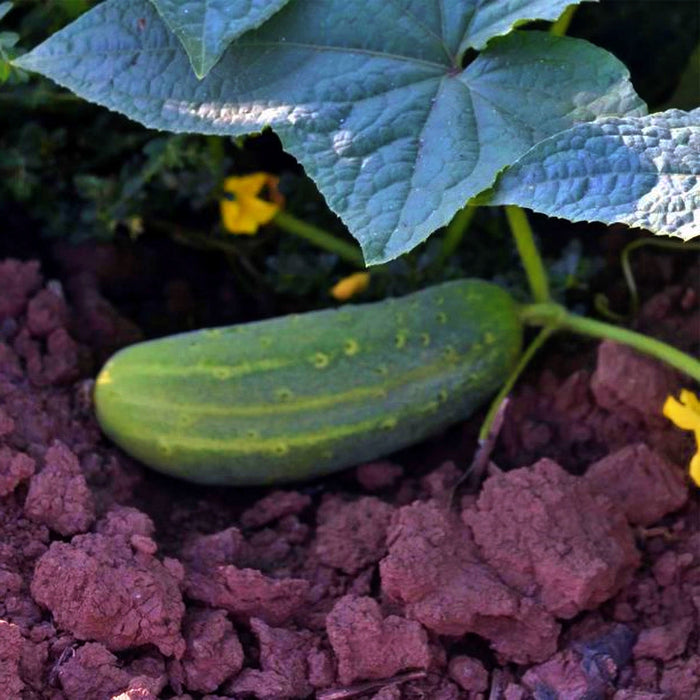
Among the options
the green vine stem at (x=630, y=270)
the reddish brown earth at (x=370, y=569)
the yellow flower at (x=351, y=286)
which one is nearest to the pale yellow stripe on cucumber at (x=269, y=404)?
the reddish brown earth at (x=370, y=569)

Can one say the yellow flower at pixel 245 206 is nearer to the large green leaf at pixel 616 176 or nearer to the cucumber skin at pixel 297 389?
the cucumber skin at pixel 297 389

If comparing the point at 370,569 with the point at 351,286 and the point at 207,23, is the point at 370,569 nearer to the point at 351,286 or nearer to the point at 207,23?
the point at 351,286

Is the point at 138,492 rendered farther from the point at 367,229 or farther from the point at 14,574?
the point at 367,229

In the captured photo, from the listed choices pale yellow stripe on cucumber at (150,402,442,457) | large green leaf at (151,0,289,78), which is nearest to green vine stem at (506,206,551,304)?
pale yellow stripe on cucumber at (150,402,442,457)

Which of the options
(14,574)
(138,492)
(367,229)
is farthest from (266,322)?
(14,574)

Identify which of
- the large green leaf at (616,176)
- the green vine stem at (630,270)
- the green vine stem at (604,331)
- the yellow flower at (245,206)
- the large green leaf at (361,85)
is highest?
the large green leaf at (361,85)
